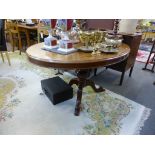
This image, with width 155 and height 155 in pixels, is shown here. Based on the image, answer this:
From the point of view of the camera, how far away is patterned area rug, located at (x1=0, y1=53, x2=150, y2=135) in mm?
1476

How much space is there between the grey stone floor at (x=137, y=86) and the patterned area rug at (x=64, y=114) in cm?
9

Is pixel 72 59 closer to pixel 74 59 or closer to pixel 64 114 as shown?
pixel 74 59

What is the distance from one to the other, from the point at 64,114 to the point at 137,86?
4.50ft

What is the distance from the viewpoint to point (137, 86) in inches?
92.8

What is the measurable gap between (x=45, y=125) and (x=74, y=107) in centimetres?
43

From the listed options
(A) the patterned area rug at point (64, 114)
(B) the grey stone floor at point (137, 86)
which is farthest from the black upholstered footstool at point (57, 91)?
(B) the grey stone floor at point (137, 86)

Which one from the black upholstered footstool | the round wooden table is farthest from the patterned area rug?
the round wooden table

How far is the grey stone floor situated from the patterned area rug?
0.09m

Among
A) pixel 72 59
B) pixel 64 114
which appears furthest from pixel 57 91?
pixel 72 59

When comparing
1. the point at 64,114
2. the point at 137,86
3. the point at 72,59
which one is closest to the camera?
the point at 72,59

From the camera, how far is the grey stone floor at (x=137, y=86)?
1656mm

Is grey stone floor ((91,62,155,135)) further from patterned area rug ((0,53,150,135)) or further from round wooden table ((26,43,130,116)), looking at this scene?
round wooden table ((26,43,130,116))

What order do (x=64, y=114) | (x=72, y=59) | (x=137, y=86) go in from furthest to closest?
(x=137, y=86)
(x=64, y=114)
(x=72, y=59)

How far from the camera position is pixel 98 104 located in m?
1.85
